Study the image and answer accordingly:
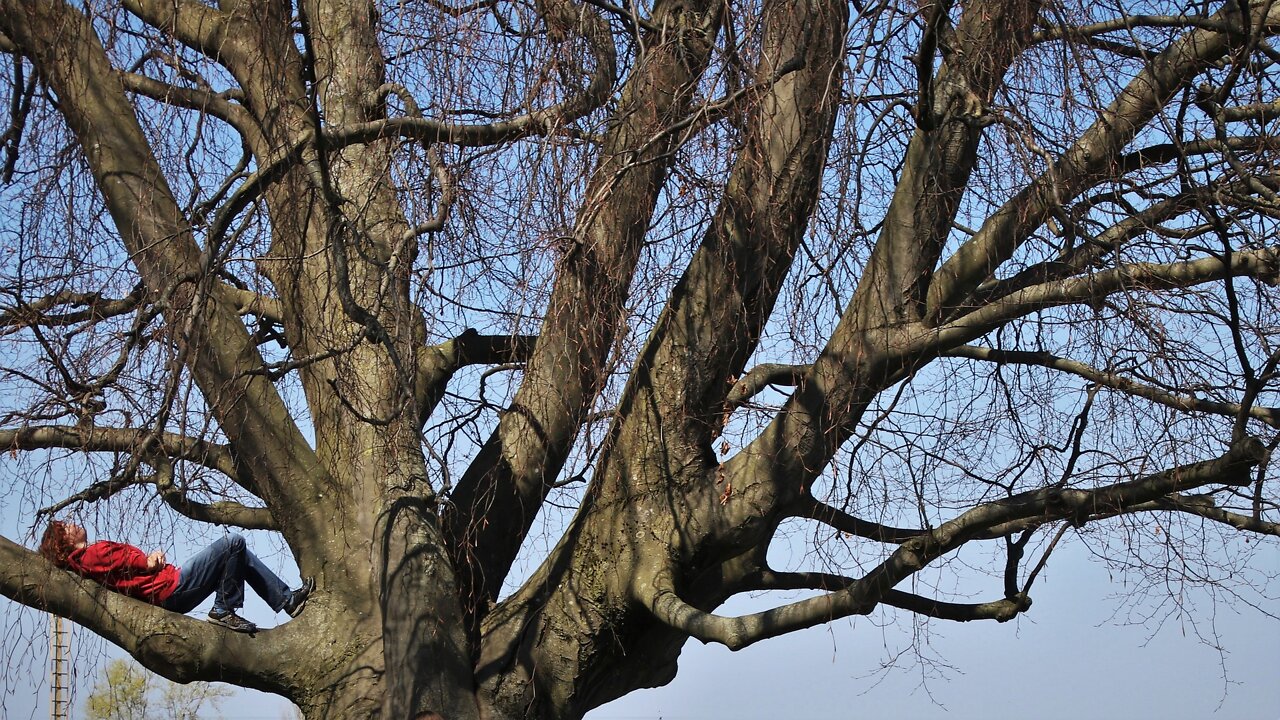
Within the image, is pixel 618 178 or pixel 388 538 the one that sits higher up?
pixel 618 178

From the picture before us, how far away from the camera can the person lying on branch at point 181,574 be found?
457 cm

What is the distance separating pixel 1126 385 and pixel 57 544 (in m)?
3.81

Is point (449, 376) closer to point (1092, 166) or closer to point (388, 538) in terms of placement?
point (388, 538)

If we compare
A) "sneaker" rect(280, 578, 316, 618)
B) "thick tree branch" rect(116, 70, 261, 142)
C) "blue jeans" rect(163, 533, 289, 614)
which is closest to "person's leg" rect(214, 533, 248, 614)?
"blue jeans" rect(163, 533, 289, 614)

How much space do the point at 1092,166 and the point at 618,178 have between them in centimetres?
162

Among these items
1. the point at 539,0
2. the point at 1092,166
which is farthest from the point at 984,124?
the point at 539,0

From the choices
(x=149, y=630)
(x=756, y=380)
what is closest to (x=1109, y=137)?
(x=756, y=380)

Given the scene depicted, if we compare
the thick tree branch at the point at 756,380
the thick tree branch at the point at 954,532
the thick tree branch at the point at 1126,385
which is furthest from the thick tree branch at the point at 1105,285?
the thick tree branch at the point at 756,380

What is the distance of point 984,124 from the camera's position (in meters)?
3.86

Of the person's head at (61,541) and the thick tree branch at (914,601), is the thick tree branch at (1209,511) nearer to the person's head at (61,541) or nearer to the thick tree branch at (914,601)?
the thick tree branch at (914,601)

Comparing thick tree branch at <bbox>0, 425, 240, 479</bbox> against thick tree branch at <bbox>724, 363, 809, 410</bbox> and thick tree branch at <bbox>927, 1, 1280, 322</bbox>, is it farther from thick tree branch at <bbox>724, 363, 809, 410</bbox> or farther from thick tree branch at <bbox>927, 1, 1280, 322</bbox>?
thick tree branch at <bbox>927, 1, 1280, 322</bbox>

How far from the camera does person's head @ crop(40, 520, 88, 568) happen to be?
4465 millimetres

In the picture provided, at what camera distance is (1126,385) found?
4176 millimetres

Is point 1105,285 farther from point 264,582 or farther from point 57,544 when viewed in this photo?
point 57,544
